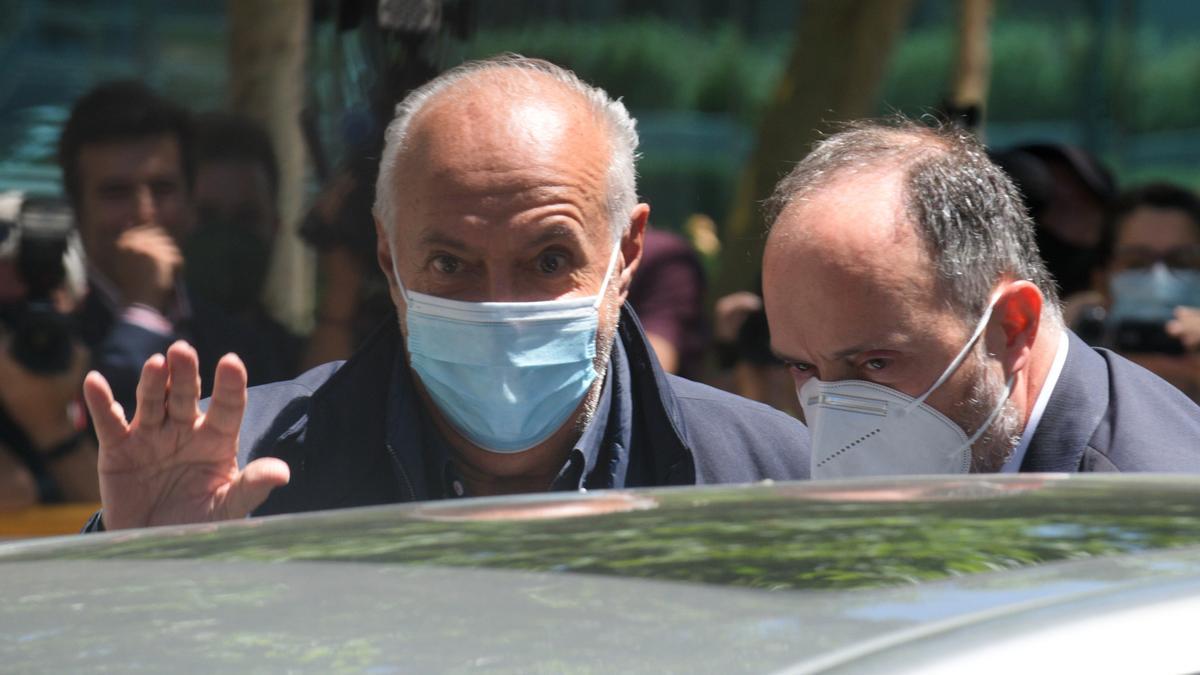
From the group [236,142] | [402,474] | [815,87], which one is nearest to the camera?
[402,474]

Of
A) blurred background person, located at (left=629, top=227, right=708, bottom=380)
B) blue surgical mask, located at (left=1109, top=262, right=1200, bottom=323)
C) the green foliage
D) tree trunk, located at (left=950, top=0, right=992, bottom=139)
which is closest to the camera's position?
blurred background person, located at (left=629, top=227, right=708, bottom=380)

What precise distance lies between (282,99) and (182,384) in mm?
3476

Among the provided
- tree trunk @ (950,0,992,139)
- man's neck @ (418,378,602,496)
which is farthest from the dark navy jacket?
tree trunk @ (950,0,992,139)

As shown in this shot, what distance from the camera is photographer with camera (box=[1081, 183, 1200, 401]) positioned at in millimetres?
5305

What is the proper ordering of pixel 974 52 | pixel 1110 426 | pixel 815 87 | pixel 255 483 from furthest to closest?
1. pixel 974 52
2. pixel 815 87
3. pixel 1110 426
4. pixel 255 483

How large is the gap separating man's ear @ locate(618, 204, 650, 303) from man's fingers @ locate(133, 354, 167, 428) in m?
1.05

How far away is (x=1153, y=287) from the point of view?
5547 mm

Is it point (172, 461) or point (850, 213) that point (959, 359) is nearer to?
point (850, 213)

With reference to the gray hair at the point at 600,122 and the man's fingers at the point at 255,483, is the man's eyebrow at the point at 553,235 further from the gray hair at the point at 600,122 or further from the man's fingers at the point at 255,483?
the man's fingers at the point at 255,483

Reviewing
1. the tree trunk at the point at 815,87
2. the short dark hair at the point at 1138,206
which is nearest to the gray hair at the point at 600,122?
the short dark hair at the point at 1138,206

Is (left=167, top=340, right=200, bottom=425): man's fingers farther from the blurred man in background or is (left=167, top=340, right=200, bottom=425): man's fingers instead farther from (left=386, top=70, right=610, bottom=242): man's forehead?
the blurred man in background

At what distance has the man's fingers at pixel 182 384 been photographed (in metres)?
2.42

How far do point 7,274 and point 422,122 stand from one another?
2.45 m

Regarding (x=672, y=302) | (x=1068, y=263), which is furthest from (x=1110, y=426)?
(x=1068, y=263)
